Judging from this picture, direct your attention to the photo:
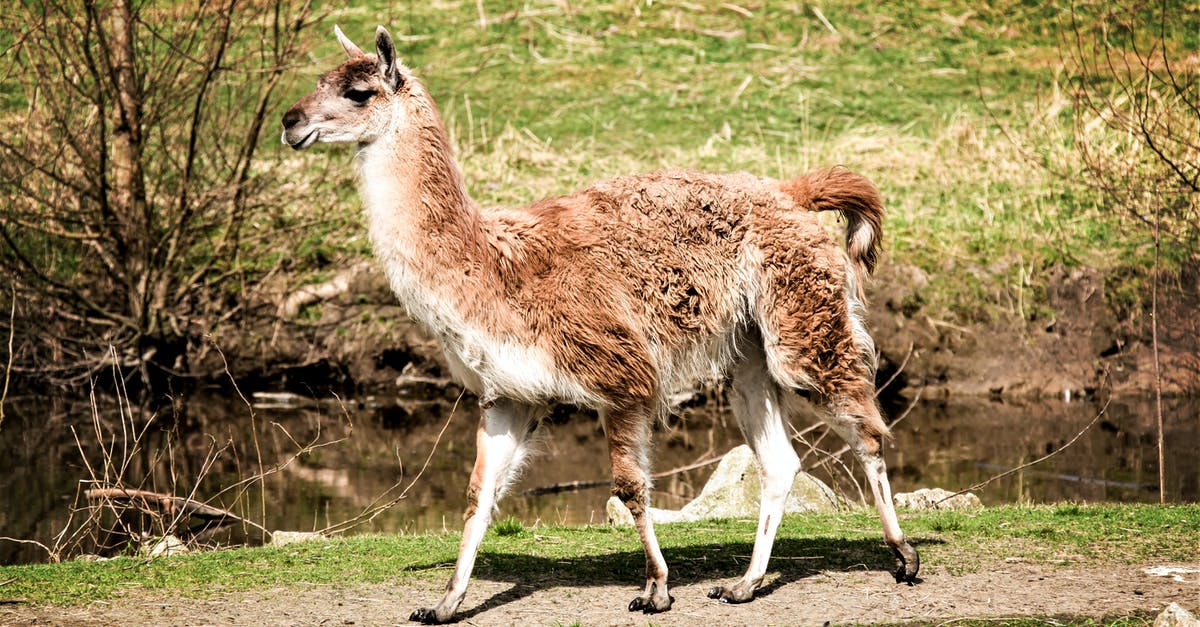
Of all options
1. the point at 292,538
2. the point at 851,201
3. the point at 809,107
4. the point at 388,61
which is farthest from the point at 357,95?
the point at 809,107

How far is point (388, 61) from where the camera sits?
257 inches

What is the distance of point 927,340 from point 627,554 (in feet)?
25.0

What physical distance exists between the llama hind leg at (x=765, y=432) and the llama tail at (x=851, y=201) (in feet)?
2.51

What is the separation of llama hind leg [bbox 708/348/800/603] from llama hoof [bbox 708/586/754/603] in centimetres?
28

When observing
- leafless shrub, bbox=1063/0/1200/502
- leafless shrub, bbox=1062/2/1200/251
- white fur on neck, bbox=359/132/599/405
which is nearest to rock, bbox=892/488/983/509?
leafless shrub, bbox=1063/0/1200/502

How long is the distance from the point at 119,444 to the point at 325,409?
2377mm

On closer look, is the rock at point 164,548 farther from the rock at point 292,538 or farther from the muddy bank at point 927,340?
the muddy bank at point 927,340

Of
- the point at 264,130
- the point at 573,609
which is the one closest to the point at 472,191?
the point at 264,130

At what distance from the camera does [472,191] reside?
16.7 metres

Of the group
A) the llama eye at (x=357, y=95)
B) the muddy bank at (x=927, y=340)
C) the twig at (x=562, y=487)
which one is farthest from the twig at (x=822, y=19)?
the llama eye at (x=357, y=95)

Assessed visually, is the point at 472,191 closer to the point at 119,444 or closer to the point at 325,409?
the point at 325,409

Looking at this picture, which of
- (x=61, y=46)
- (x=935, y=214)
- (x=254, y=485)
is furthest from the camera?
(x=935, y=214)

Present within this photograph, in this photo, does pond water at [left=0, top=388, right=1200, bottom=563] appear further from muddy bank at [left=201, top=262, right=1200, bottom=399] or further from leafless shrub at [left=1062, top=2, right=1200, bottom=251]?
leafless shrub at [left=1062, top=2, right=1200, bottom=251]

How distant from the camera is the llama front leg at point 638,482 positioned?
6.57 meters
